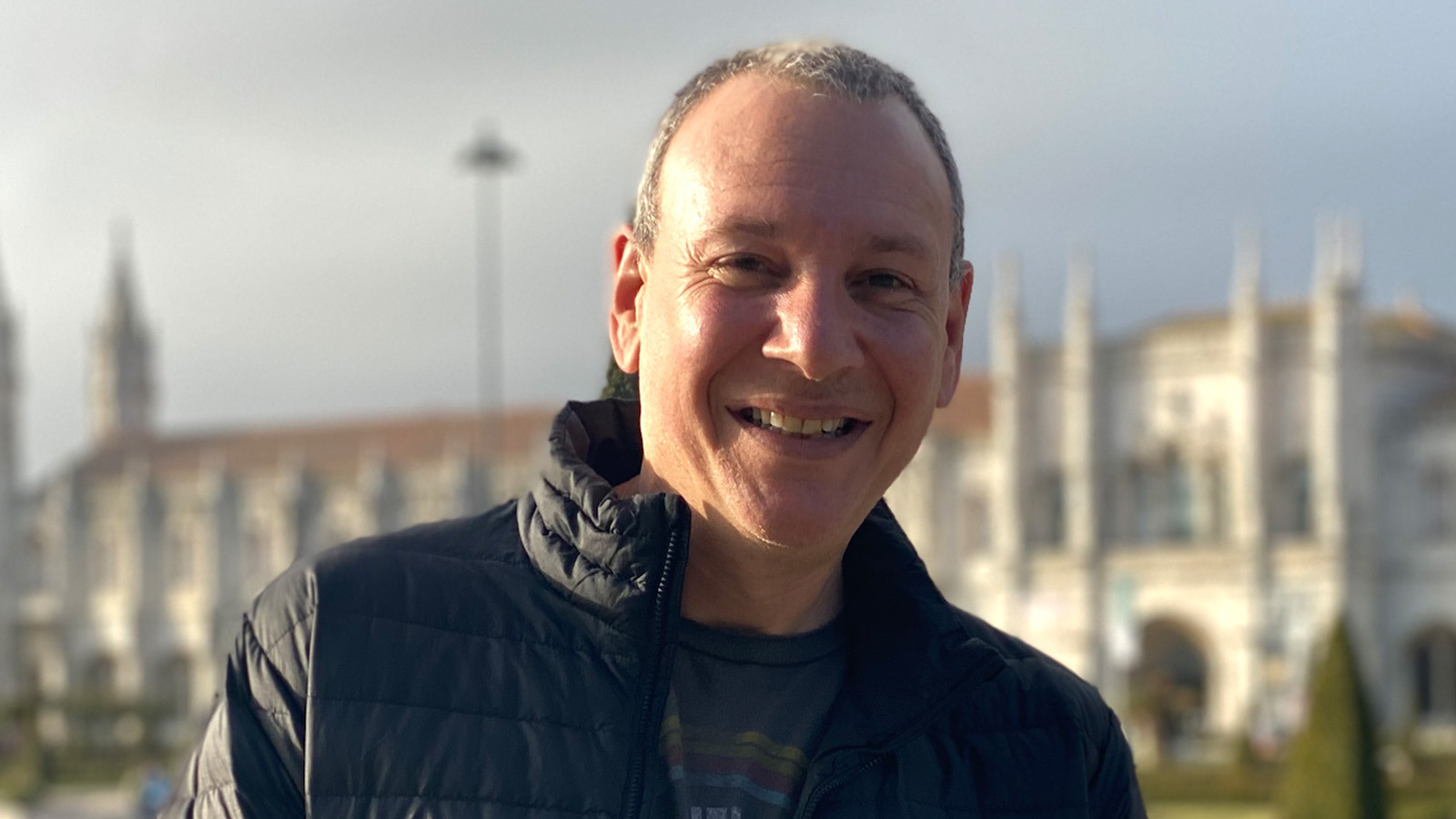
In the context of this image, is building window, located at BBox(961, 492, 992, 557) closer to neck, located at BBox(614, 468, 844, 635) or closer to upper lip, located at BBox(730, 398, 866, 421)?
neck, located at BBox(614, 468, 844, 635)

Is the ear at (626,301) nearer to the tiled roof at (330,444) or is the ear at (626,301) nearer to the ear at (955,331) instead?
the ear at (955,331)

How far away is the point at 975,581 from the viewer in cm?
4619

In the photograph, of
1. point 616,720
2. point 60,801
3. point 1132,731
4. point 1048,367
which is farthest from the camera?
point 1048,367

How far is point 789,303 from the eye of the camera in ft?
7.04

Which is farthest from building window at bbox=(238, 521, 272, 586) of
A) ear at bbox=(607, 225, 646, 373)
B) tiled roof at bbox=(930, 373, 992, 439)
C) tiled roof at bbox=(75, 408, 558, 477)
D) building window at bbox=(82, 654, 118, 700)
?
ear at bbox=(607, 225, 646, 373)

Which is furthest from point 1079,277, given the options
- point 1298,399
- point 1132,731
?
point 1132,731

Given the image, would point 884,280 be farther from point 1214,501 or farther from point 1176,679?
point 1214,501

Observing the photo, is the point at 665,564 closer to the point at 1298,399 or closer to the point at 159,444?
the point at 1298,399

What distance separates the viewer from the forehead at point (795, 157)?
2137 mm

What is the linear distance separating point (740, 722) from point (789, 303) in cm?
51

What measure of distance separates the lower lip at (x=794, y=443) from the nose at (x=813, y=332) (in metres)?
0.08

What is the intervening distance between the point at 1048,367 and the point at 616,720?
143ft

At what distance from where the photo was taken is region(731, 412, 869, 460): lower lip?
216 cm

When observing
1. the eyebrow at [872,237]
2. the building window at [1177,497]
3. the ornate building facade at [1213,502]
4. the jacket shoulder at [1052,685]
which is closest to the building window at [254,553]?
the ornate building facade at [1213,502]
